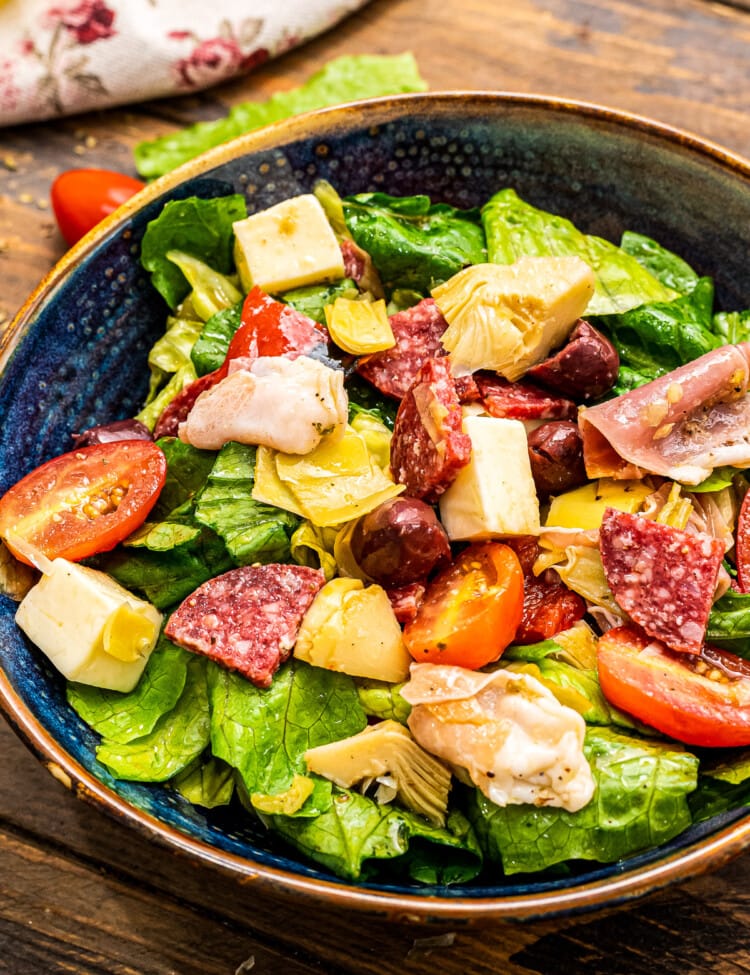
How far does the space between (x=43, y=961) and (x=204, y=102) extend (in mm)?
3743

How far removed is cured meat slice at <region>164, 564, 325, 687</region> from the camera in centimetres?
271

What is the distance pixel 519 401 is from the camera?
120 inches

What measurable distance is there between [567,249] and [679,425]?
0.90 metres

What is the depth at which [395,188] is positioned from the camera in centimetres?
368

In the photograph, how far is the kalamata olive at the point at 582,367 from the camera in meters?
3.01

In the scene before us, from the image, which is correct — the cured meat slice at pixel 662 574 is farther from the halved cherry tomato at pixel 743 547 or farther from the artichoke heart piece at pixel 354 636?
the artichoke heart piece at pixel 354 636

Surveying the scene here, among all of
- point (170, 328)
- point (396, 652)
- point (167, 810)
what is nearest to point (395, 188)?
point (170, 328)

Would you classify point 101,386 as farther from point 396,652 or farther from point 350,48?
point 350,48

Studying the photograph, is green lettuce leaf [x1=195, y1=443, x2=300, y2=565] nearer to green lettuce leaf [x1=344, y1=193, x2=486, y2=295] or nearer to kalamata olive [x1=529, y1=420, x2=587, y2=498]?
kalamata olive [x1=529, y1=420, x2=587, y2=498]

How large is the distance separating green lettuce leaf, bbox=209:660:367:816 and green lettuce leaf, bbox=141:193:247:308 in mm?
1457

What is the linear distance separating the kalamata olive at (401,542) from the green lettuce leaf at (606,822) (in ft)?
2.28

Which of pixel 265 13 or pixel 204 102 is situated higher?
pixel 265 13

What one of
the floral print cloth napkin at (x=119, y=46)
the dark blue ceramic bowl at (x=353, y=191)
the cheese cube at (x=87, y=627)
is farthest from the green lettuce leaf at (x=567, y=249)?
the floral print cloth napkin at (x=119, y=46)

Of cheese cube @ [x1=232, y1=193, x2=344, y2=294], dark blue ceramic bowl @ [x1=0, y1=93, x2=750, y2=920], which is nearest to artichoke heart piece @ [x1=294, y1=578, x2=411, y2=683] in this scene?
dark blue ceramic bowl @ [x1=0, y1=93, x2=750, y2=920]
